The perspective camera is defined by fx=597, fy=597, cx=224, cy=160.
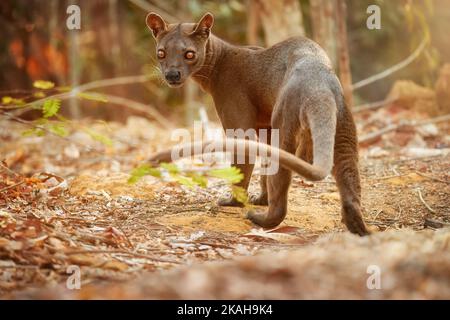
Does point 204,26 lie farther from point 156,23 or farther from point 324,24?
point 324,24

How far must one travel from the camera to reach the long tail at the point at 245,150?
A: 3385mm

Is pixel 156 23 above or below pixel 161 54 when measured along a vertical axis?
above

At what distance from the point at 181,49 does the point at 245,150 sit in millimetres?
2159

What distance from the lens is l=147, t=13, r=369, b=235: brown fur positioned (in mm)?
4039

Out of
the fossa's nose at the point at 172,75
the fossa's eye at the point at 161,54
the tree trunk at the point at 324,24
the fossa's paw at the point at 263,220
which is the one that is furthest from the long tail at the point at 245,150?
the tree trunk at the point at 324,24

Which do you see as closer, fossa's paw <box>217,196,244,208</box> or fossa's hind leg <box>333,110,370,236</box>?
fossa's hind leg <box>333,110,370,236</box>

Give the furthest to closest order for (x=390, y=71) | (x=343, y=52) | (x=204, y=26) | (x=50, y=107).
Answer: (x=390, y=71)
(x=343, y=52)
(x=204, y=26)
(x=50, y=107)

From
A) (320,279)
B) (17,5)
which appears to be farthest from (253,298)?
(17,5)

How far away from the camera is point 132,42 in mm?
12820

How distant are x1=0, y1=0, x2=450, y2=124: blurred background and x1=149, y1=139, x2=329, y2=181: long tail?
6.58 metres

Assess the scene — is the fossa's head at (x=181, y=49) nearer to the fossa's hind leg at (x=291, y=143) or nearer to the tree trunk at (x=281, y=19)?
the fossa's hind leg at (x=291, y=143)

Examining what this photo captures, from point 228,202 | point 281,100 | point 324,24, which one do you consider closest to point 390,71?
point 324,24

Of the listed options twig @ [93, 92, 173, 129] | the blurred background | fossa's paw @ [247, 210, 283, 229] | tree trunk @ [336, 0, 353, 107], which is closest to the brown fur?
fossa's paw @ [247, 210, 283, 229]

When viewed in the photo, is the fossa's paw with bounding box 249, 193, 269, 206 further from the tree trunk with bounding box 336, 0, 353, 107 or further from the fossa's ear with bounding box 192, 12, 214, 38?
the tree trunk with bounding box 336, 0, 353, 107
